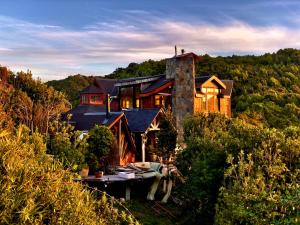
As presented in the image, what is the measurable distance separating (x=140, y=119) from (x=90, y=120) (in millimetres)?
4205

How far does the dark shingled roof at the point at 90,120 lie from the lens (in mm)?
30719

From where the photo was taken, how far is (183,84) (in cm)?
3947

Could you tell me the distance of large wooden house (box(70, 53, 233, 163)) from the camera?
34156 mm

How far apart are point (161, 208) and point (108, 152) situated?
5.37 m

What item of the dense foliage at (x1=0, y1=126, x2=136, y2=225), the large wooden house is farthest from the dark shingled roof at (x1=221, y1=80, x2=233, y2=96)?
the dense foliage at (x1=0, y1=126, x2=136, y2=225)

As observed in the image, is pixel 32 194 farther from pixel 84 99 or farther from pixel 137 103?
pixel 84 99

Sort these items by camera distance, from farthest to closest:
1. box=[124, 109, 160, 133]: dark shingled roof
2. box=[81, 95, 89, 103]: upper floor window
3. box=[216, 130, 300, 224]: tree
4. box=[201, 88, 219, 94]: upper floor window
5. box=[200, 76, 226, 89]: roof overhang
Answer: box=[81, 95, 89, 103]: upper floor window → box=[200, 76, 226, 89]: roof overhang → box=[201, 88, 219, 94]: upper floor window → box=[124, 109, 160, 133]: dark shingled roof → box=[216, 130, 300, 224]: tree

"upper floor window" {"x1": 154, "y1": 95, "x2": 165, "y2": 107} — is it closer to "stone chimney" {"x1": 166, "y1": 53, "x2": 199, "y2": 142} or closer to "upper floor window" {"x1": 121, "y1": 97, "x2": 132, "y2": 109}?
"stone chimney" {"x1": 166, "y1": 53, "x2": 199, "y2": 142}

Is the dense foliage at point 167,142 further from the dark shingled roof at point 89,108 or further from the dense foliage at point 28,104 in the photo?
the dark shingled roof at point 89,108

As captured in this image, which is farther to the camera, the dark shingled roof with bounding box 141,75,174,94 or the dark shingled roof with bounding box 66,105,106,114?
the dark shingled roof with bounding box 66,105,106,114

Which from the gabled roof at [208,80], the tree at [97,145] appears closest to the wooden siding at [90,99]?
the gabled roof at [208,80]

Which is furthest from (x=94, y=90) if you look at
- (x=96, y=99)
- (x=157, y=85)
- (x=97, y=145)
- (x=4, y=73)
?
(x=97, y=145)

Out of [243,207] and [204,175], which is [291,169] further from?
[243,207]

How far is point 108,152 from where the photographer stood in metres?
Result: 27.8
